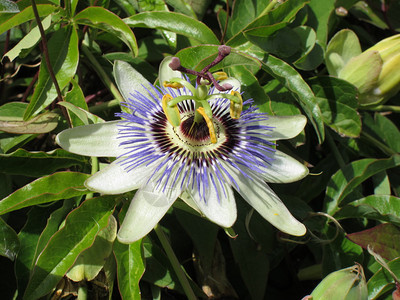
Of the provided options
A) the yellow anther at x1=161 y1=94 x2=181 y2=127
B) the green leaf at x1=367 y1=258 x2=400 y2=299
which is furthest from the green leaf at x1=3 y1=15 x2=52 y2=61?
the green leaf at x1=367 y1=258 x2=400 y2=299

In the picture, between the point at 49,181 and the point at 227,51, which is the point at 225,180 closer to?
the point at 227,51

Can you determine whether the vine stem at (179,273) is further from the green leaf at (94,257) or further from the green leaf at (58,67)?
the green leaf at (58,67)

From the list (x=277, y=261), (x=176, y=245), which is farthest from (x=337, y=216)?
(x=176, y=245)

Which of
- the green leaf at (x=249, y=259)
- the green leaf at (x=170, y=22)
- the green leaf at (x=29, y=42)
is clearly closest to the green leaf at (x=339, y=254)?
the green leaf at (x=249, y=259)

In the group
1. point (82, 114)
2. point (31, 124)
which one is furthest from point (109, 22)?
point (31, 124)

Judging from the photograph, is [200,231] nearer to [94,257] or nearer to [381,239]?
[94,257]

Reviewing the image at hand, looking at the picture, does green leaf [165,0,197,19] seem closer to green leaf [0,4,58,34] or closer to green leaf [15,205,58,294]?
green leaf [0,4,58,34]
